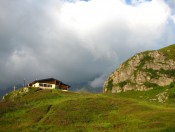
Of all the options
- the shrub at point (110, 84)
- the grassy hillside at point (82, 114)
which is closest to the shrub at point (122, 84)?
the shrub at point (110, 84)

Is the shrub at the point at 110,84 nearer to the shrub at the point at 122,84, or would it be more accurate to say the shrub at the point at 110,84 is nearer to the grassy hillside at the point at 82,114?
the shrub at the point at 122,84

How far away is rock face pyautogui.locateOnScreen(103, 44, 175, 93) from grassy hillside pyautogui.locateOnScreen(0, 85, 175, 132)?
31.7 metres

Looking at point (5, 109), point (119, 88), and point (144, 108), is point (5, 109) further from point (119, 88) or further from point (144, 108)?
point (119, 88)

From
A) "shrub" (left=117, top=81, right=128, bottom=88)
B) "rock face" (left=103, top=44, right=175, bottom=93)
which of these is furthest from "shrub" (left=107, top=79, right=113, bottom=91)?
"shrub" (left=117, top=81, right=128, bottom=88)

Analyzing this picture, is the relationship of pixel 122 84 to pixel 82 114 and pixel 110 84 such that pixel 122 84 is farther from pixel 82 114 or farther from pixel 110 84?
pixel 82 114

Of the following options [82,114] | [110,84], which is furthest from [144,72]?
[82,114]

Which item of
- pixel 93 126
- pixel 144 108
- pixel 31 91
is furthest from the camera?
pixel 31 91

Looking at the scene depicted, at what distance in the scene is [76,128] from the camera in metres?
87.1

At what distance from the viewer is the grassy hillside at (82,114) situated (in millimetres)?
84938

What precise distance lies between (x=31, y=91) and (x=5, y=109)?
29350 millimetres

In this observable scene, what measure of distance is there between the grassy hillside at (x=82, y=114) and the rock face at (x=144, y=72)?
31.7 metres

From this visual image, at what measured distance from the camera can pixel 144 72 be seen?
170 m

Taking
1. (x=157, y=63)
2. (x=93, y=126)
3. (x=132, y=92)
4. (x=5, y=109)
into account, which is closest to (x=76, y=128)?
(x=93, y=126)

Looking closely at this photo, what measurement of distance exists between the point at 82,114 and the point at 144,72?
7415 centimetres
